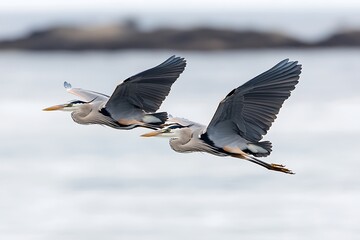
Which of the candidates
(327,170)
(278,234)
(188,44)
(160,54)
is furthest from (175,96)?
(160,54)

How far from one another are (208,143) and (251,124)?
1.34 feet

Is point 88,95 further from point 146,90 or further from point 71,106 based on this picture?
point 146,90

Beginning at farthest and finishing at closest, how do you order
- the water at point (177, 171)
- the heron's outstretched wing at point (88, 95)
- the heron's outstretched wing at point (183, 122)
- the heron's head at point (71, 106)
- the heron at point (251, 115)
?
1. the water at point (177, 171)
2. the heron's outstretched wing at point (88, 95)
3. the heron's head at point (71, 106)
4. the heron's outstretched wing at point (183, 122)
5. the heron at point (251, 115)

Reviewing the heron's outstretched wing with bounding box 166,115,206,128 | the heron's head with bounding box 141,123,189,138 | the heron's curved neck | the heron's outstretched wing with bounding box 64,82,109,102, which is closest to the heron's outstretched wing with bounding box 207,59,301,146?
the heron's curved neck

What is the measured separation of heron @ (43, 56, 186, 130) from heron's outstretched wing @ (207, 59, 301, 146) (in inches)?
24.9

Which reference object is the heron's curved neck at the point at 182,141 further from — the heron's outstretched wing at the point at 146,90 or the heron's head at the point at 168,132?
the heron's outstretched wing at the point at 146,90

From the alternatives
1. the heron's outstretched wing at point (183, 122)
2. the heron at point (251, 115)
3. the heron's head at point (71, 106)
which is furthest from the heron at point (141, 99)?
the heron at point (251, 115)

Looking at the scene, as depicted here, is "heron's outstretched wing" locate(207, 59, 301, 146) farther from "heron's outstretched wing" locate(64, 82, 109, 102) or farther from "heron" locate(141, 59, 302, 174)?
"heron's outstretched wing" locate(64, 82, 109, 102)

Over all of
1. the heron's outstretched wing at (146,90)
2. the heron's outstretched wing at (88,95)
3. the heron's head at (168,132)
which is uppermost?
the heron's outstretched wing at (88,95)

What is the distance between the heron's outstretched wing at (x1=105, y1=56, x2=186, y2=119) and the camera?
1239 centimetres

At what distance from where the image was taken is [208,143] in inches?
474

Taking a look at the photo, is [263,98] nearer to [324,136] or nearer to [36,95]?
[324,136]

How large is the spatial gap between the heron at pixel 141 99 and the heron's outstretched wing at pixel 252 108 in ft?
2.07

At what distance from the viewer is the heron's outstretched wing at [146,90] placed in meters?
12.4
